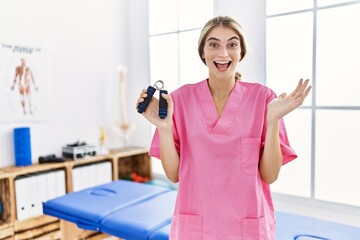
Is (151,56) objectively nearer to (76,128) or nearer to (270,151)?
(76,128)

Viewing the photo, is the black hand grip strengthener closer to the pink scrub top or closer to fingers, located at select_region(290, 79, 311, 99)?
the pink scrub top

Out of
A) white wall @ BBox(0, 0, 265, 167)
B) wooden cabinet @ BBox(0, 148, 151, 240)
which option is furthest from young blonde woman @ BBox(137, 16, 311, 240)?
white wall @ BBox(0, 0, 265, 167)

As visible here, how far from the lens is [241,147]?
3.41ft

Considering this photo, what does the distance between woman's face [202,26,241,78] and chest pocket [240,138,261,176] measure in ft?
0.76

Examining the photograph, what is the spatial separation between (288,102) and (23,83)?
2.37 metres

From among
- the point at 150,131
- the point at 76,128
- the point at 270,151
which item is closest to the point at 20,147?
the point at 76,128

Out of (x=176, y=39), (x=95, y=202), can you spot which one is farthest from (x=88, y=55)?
(x=95, y=202)

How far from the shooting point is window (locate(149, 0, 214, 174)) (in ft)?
10.1

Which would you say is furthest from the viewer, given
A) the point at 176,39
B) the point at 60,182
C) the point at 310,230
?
the point at 176,39

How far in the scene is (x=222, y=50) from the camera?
3.47 feet

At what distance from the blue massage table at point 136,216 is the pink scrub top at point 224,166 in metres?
0.42

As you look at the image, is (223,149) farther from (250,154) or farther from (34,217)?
(34,217)

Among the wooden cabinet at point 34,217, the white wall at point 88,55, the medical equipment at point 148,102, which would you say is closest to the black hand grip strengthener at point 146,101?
the medical equipment at point 148,102

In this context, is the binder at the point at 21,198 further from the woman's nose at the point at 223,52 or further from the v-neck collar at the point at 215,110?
the woman's nose at the point at 223,52
